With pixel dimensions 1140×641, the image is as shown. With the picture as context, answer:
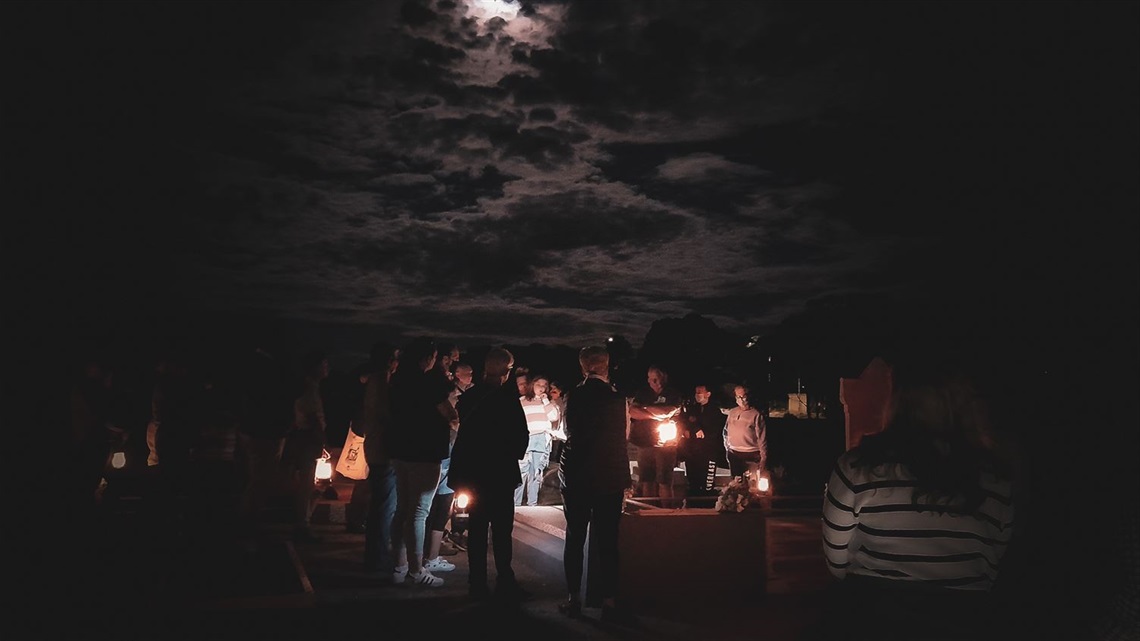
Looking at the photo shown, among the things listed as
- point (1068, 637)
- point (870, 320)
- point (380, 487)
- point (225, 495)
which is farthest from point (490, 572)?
point (870, 320)

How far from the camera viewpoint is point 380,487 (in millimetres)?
7926

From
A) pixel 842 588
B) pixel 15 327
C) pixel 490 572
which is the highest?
pixel 15 327

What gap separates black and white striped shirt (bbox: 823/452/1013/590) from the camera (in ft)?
9.68

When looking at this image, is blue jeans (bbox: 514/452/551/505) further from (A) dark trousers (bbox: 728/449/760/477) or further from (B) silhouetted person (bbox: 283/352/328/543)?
(B) silhouetted person (bbox: 283/352/328/543)

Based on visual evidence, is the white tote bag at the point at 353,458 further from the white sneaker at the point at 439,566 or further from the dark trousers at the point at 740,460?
the dark trousers at the point at 740,460

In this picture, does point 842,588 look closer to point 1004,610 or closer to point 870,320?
point 1004,610

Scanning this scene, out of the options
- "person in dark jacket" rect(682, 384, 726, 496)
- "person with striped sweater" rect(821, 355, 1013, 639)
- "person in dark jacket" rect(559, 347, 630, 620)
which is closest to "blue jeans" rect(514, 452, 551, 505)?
"person in dark jacket" rect(682, 384, 726, 496)

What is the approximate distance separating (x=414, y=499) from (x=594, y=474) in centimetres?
191

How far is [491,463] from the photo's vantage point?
6863 mm

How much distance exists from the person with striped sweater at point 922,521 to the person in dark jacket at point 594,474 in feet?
11.7

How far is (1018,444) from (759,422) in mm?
6296

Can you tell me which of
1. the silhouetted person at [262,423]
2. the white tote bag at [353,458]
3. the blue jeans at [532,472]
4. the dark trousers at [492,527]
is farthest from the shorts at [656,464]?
Result: the silhouetted person at [262,423]

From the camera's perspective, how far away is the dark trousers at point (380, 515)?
793cm

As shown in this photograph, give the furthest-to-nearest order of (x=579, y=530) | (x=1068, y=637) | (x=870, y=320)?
(x=870, y=320) → (x=579, y=530) → (x=1068, y=637)
